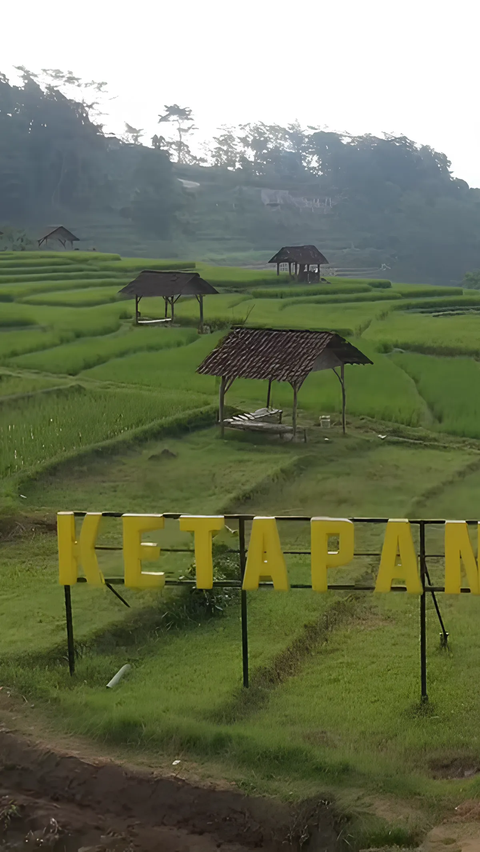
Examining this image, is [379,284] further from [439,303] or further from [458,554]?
[458,554]

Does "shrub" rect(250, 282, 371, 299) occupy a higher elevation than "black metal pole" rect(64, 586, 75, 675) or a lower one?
higher

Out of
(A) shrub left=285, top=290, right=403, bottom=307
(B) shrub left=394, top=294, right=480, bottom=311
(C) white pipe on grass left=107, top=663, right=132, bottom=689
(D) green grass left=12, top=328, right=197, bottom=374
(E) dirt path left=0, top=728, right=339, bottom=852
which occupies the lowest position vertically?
(E) dirt path left=0, top=728, right=339, bottom=852

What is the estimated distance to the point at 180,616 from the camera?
991 cm

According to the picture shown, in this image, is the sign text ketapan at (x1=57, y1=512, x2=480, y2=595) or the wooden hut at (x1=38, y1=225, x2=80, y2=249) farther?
the wooden hut at (x1=38, y1=225, x2=80, y2=249)

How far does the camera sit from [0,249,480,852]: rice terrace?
6496 mm

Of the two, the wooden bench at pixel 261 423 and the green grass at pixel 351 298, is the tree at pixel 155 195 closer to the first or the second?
the green grass at pixel 351 298

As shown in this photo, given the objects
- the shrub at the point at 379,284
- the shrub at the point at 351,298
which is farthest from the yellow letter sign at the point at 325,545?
the shrub at the point at 379,284

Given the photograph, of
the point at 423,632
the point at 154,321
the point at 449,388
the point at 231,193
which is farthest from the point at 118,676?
the point at 231,193

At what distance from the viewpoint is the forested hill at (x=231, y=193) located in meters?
69.6

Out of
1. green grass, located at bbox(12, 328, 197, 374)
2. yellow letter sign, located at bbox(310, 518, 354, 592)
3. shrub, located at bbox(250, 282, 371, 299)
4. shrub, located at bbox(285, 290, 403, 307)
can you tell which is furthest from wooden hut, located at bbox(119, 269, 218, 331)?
yellow letter sign, located at bbox(310, 518, 354, 592)

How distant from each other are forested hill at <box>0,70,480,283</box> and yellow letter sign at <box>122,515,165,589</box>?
184 feet

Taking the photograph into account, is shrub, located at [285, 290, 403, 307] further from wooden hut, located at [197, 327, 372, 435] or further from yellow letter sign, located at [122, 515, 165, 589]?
yellow letter sign, located at [122, 515, 165, 589]

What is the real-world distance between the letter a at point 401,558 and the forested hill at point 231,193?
56754 mm

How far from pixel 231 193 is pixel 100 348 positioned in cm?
5869
